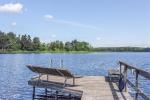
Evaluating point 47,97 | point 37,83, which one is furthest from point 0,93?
point 37,83

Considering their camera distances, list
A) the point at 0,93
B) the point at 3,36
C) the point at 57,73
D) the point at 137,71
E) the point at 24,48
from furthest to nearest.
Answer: the point at 24,48 → the point at 3,36 → the point at 0,93 → the point at 57,73 → the point at 137,71

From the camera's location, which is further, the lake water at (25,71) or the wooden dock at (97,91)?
the lake water at (25,71)

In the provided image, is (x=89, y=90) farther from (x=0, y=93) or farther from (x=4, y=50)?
(x=4, y=50)

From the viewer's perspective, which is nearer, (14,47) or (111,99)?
(111,99)

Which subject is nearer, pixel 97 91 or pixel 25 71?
pixel 97 91

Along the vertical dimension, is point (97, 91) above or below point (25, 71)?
above

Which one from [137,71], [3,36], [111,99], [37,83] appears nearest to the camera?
[137,71]

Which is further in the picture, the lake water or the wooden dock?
the lake water

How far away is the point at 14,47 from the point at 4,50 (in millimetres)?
5224

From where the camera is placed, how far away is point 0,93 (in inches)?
976

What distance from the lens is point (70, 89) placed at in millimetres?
15422

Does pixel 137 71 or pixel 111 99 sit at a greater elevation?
pixel 137 71

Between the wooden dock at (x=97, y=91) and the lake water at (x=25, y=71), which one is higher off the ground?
the wooden dock at (x=97, y=91)

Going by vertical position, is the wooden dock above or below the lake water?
above
